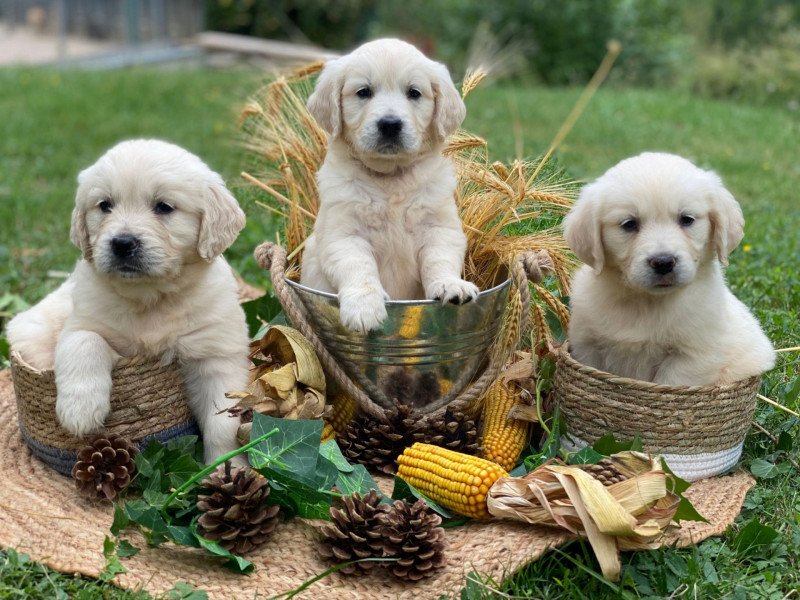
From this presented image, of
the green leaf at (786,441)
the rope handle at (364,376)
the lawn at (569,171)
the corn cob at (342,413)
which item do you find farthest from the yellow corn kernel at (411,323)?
the green leaf at (786,441)

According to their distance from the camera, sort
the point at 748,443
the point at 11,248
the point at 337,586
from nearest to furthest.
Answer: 1. the point at 337,586
2. the point at 748,443
3. the point at 11,248

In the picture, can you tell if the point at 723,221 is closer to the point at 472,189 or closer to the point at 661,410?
the point at 661,410

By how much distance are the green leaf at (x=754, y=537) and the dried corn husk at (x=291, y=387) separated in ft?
4.98

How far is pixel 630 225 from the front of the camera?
333cm

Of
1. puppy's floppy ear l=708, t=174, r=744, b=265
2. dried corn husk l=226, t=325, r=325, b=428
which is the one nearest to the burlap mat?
dried corn husk l=226, t=325, r=325, b=428

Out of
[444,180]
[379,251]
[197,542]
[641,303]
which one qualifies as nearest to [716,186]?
[641,303]

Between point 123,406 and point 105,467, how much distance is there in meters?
0.23

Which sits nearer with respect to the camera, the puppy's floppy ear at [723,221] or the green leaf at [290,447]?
the green leaf at [290,447]

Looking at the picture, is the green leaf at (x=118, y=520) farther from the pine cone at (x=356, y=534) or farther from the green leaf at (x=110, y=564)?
the pine cone at (x=356, y=534)

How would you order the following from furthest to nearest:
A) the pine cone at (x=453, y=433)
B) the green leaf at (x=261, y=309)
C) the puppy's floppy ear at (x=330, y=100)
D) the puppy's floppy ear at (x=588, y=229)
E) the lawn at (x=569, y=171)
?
the green leaf at (x=261, y=309) < the puppy's floppy ear at (x=330, y=100) < the pine cone at (x=453, y=433) < the puppy's floppy ear at (x=588, y=229) < the lawn at (x=569, y=171)

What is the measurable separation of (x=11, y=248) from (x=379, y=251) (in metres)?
3.53

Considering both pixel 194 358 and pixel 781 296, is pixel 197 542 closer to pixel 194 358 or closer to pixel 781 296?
pixel 194 358

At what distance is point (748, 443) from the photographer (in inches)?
146

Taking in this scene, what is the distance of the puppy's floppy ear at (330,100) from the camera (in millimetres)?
3699
